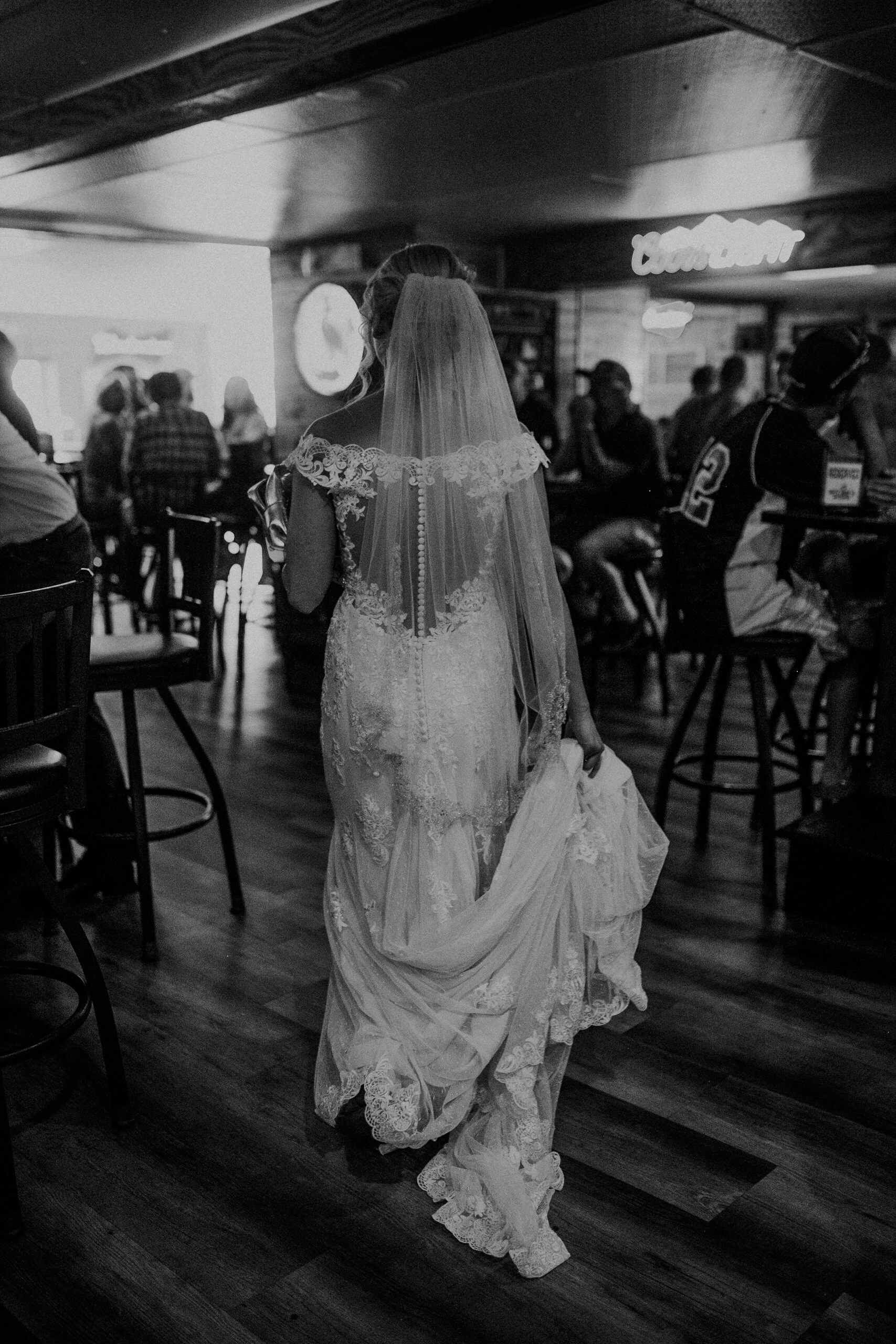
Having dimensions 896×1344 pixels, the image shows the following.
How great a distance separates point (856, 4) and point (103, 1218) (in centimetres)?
382

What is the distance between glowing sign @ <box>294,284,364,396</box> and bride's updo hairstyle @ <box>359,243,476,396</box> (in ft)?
21.2

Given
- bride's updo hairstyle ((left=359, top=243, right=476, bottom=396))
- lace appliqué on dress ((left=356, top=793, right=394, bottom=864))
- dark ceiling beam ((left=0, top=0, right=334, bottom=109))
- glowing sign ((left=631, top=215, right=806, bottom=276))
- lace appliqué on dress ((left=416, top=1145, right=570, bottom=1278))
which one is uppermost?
dark ceiling beam ((left=0, top=0, right=334, bottom=109))

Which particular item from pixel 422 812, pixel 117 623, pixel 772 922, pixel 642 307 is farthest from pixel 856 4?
pixel 642 307

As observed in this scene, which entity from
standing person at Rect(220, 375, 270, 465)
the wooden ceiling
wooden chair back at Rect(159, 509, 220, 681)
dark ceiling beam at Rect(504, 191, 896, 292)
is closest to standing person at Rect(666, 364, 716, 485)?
dark ceiling beam at Rect(504, 191, 896, 292)

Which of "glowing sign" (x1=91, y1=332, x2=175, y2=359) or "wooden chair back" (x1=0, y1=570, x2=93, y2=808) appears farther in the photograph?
"glowing sign" (x1=91, y1=332, x2=175, y2=359)

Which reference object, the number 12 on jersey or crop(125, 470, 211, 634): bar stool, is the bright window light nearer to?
crop(125, 470, 211, 634): bar stool

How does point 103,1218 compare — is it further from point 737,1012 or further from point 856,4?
point 856,4

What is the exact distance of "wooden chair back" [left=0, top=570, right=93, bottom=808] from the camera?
1.86 m

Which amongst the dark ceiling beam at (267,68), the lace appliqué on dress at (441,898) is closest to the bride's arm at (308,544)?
the lace appliqué on dress at (441,898)

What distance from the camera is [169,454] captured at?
242 inches

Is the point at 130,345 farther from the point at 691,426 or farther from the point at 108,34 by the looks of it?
the point at 108,34

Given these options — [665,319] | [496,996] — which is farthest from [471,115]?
[665,319]

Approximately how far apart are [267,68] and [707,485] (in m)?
2.33

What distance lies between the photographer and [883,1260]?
1.81m
